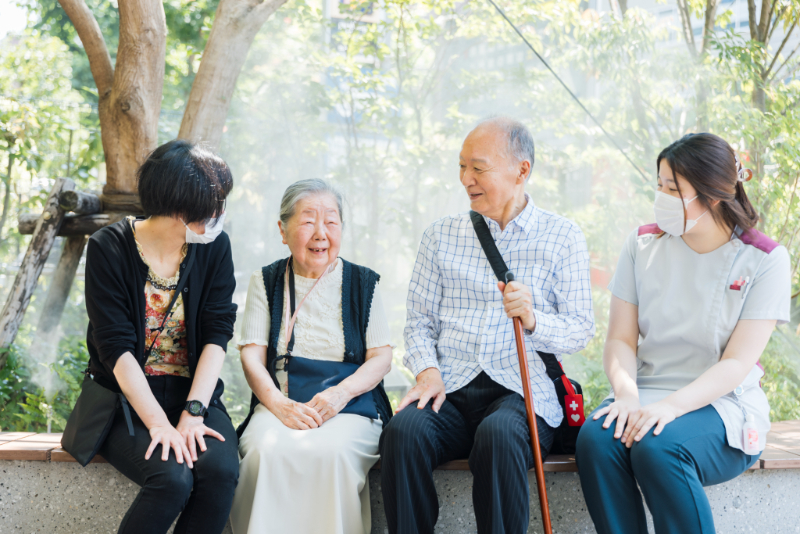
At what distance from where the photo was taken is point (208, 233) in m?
2.04

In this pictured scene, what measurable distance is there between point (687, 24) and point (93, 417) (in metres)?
4.54

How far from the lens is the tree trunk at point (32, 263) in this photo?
351 cm

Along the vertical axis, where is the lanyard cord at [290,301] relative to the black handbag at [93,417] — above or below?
above

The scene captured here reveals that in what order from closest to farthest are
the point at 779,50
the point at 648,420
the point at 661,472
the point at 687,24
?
the point at 661,472
the point at 648,420
the point at 779,50
the point at 687,24

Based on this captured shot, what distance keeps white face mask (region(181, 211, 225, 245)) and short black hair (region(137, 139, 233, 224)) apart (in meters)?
0.02

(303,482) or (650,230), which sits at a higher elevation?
(650,230)

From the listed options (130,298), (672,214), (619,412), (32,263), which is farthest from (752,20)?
(32,263)

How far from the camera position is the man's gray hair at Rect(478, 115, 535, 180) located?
223 cm

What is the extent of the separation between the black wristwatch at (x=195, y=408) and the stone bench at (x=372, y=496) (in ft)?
1.39

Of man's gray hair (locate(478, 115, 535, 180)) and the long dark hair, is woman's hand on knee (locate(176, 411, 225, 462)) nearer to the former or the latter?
man's gray hair (locate(478, 115, 535, 180))

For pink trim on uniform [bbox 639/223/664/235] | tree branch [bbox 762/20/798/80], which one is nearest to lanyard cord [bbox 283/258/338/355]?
pink trim on uniform [bbox 639/223/664/235]

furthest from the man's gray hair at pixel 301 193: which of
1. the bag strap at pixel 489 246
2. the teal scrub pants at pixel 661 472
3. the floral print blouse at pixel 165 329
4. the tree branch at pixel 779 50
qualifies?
the tree branch at pixel 779 50

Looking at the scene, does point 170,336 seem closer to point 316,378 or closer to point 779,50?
point 316,378

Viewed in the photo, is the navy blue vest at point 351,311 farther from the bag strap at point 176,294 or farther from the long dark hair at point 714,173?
the long dark hair at point 714,173
